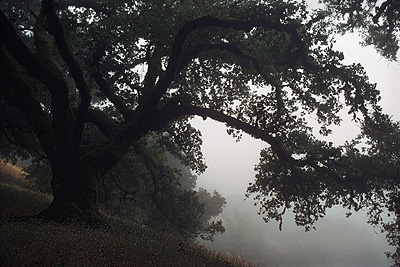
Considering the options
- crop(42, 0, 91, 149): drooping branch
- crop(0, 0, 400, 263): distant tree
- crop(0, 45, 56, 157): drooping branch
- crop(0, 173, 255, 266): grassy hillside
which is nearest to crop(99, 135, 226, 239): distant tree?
crop(0, 0, 400, 263): distant tree

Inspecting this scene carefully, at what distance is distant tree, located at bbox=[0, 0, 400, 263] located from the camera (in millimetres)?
10047

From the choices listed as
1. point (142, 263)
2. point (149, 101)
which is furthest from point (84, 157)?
point (142, 263)

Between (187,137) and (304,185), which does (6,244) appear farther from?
(304,185)

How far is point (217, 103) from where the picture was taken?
16359mm

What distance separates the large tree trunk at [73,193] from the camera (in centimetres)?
918

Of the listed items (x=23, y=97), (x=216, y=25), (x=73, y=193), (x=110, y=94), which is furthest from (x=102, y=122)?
(x=216, y=25)

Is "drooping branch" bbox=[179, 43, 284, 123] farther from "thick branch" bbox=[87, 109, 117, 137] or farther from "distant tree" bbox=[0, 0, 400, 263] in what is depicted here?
"thick branch" bbox=[87, 109, 117, 137]

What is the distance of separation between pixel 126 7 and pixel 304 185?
1413 cm

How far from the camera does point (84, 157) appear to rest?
11.0 m

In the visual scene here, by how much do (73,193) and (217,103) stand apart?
9798 mm

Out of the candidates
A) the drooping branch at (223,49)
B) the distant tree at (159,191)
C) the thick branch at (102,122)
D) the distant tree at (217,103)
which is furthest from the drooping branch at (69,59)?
the distant tree at (159,191)

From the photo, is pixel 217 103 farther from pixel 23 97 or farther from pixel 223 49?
pixel 23 97

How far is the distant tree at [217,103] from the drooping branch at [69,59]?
0.04 m

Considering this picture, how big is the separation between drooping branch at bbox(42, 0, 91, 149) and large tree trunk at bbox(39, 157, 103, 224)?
998 millimetres
